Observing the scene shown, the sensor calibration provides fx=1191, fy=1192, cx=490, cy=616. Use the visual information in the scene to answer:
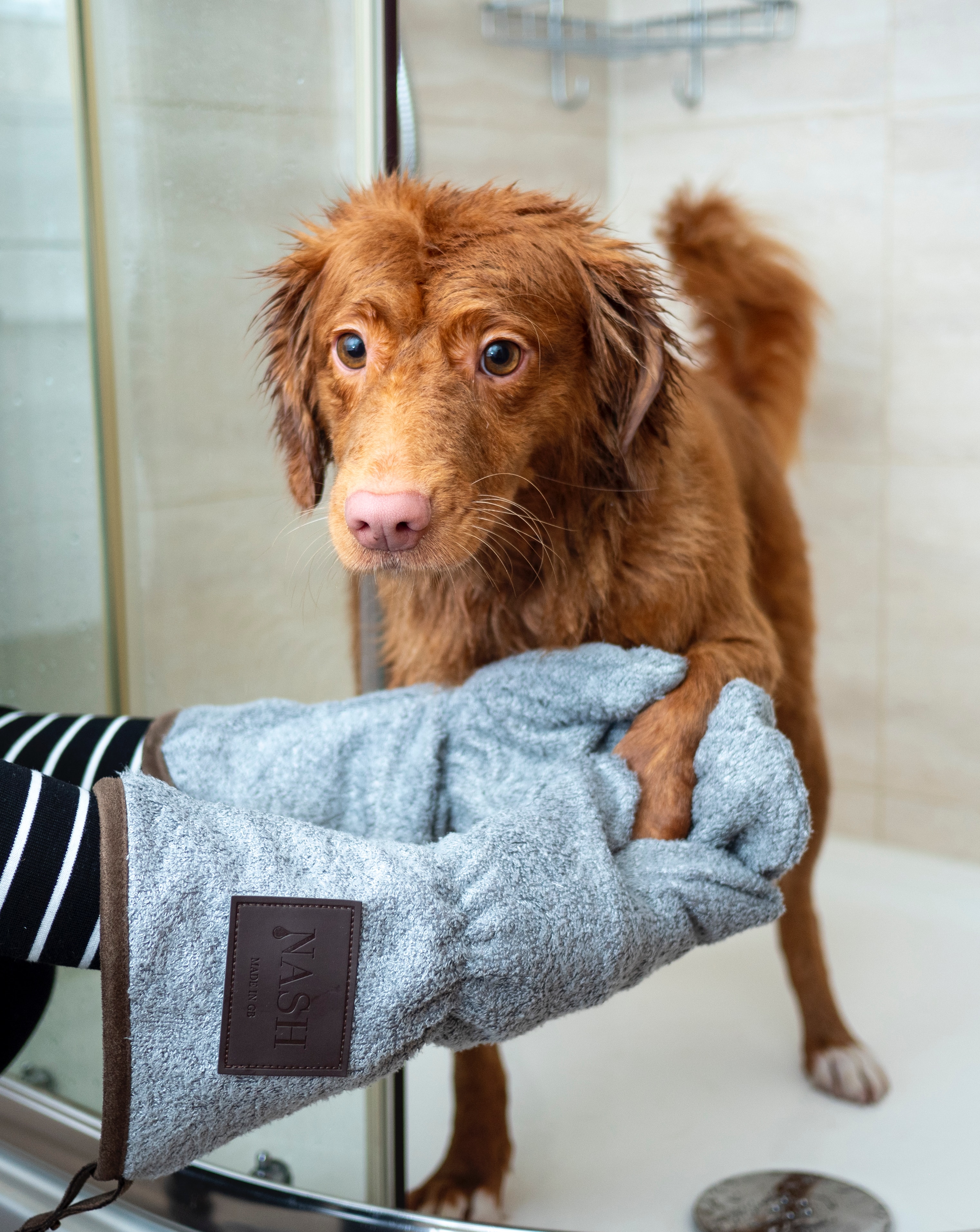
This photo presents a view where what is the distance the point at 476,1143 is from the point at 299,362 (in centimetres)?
73

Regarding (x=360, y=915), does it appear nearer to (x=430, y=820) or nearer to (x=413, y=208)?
(x=430, y=820)

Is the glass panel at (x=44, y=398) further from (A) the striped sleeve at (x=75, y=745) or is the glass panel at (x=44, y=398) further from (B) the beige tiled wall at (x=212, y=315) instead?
(A) the striped sleeve at (x=75, y=745)

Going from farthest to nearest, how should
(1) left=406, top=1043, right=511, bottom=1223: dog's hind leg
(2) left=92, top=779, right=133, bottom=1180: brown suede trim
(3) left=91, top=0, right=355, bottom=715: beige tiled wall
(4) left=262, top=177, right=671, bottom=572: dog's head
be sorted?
(1) left=406, top=1043, right=511, bottom=1223: dog's hind leg
(3) left=91, top=0, right=355, bottom=715: beige tiled wall
(4) left=262, top=177, right=671, bottom=572: dog's head
(2) left=92, top=779, right=133, bottom=1180: brown suede trim

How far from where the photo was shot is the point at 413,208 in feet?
2.57

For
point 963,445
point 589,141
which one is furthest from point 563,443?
point 589,141

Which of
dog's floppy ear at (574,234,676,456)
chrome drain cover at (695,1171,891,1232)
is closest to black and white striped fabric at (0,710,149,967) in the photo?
dog's floppy ear at (574,234,676,456)

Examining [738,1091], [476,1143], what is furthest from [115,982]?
[738,1091]

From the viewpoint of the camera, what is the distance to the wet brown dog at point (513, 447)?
2.38ft

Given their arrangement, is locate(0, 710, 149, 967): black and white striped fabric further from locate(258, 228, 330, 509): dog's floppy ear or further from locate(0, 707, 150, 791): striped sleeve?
locate(258, 228, 330, 509): dog's floppy ear

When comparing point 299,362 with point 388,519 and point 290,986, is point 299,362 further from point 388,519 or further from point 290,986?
point 290,986

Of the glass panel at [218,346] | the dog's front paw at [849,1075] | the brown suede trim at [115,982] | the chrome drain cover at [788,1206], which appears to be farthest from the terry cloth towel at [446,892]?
the dog's front paw at [849,1075]

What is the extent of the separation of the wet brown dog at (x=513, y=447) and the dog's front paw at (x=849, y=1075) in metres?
0.59

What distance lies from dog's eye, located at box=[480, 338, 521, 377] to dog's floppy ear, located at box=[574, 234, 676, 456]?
2.9 inches

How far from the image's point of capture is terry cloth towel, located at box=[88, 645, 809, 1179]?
62 centimetres
